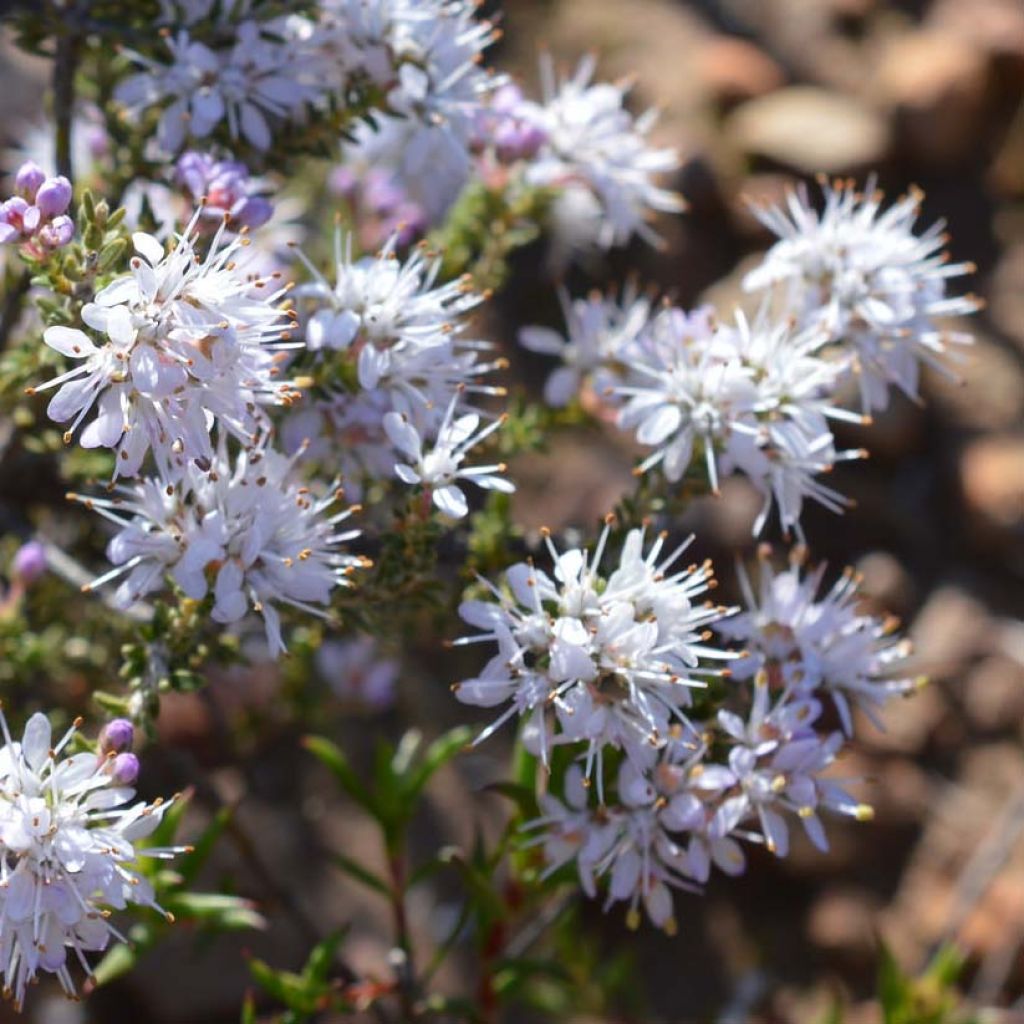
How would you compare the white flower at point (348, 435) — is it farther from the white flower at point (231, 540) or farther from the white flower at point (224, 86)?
the white flower at point (224, 86)

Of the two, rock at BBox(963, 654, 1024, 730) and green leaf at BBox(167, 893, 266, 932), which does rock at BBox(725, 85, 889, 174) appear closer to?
rock at BBox(963, 654, 1024, 730)

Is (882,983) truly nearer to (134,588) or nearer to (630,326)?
(630,326)

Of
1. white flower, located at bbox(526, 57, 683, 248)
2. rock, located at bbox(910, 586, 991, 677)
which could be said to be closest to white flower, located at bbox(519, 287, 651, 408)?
white flower, located at bbox(526, 57, 683, 248)

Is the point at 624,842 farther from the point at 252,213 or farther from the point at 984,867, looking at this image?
the point at 984,867

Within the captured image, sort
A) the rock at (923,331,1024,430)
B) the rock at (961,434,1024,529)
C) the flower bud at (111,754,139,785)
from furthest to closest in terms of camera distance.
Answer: the rock at (923,331,1024,430) < the rock at (961,434,1024,529) < the flower bud at (111,754,139,785)

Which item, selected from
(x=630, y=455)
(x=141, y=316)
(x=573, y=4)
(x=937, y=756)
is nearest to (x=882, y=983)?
(x=937, y=756)

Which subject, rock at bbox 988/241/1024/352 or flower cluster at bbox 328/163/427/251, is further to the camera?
rock at bbox 988/241/1024/352

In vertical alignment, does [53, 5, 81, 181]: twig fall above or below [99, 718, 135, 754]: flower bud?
above
